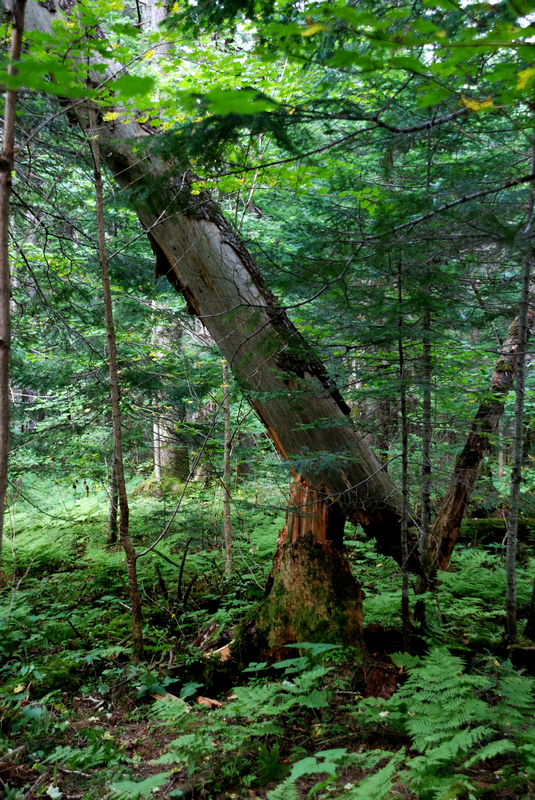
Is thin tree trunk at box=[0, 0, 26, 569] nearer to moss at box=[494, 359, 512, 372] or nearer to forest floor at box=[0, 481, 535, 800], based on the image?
forest floor at box=[0, 481, 535, 800]

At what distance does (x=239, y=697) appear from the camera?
3.07 m

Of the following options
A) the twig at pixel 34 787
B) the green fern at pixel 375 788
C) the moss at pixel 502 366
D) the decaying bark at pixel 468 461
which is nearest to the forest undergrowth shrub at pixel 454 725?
the green fern at pixel 375 788

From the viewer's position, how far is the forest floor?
2400mm

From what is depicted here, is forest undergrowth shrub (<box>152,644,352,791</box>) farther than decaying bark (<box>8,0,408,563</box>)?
No

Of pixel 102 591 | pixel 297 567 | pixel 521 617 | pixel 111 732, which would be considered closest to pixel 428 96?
pixel 297 567

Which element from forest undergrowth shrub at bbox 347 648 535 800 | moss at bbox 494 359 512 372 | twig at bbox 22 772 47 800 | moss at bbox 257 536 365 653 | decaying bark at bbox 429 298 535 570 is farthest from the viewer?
moss at bbox 494 359 512 372

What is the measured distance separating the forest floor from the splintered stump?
224 mm

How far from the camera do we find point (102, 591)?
597 centimetres

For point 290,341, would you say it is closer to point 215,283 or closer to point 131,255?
point 215,283

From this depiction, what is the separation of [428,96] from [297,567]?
364 centimetres

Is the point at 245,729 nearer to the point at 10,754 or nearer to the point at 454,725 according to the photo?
the point at 454,725

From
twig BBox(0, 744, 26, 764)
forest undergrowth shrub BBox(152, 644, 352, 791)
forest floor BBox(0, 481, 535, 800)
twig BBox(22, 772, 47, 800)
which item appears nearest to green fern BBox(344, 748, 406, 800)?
forest floor BBox(0, 481, 535, 800)

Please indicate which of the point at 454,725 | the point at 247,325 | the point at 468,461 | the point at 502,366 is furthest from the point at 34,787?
the point at 502,366

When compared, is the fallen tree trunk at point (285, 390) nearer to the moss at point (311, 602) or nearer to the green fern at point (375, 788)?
the moss at point (311, 602)
